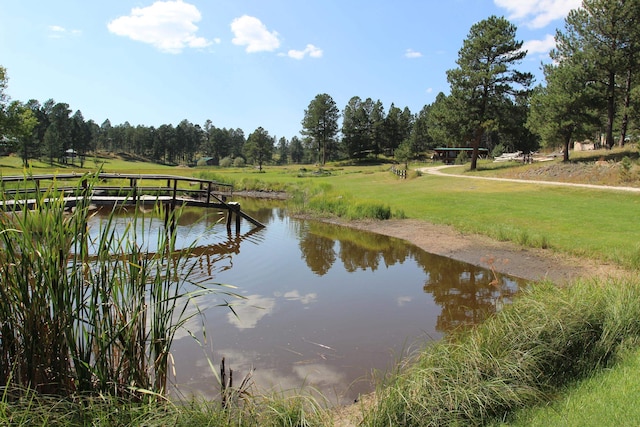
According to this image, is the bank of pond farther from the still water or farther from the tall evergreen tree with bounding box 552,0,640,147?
the tall evergreen tree with bounding box 552,0,640,147

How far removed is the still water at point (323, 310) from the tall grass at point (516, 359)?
1.16 metres

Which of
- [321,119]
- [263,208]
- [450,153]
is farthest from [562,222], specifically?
[321,119]

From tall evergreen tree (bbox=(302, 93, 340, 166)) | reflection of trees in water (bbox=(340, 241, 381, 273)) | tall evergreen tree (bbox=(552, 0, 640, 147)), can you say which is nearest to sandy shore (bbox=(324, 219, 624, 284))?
reflection of trees in water (bbox=(340, 241, 381, 273))

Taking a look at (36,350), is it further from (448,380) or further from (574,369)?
(574,369)

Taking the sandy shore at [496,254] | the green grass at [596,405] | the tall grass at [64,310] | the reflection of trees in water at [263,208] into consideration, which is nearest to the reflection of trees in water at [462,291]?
the sandy shore at [496,254]

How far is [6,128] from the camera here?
133 feet

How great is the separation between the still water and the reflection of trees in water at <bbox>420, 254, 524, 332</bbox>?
3cm

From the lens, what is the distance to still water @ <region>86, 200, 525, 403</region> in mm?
7148

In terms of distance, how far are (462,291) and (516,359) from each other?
21.4 feet

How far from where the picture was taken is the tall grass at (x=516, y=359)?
465cm

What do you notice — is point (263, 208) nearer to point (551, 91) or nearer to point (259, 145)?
point (551, 91)

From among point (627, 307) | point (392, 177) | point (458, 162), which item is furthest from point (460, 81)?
point (627, 307)

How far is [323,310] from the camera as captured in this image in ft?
33.6

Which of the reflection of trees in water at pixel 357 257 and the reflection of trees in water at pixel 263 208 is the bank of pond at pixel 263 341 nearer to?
the reflection of trees in water at pixel 357 257
